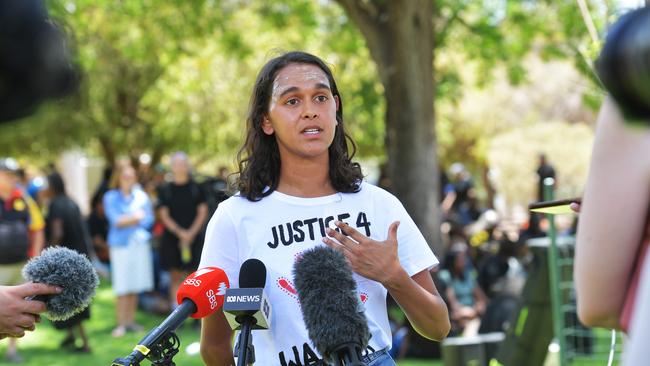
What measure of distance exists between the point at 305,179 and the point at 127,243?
27.6ft

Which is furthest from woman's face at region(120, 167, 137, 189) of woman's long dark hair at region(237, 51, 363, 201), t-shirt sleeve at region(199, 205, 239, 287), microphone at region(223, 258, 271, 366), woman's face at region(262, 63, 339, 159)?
microphone at region(223, 258, 271, 366)

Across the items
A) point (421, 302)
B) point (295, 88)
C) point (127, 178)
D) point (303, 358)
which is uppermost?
point (127, 178)

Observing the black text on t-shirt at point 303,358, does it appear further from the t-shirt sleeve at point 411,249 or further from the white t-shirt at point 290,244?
the t-shirt sleeve at point 411,249

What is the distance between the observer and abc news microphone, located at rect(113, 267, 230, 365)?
263 cm

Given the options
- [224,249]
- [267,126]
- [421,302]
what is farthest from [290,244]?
[267,126]

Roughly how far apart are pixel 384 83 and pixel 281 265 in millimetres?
10477

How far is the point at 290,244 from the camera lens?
3277 millimetres

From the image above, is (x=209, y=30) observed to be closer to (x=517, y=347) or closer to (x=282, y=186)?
(x=517, y=347)

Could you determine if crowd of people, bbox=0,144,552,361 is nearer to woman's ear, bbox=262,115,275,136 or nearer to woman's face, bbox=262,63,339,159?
woman's ear, bbox=262,115,275,136

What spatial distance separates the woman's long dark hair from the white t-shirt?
6cm

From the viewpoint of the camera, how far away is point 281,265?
128 inches

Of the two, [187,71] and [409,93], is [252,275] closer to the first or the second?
[409,93]

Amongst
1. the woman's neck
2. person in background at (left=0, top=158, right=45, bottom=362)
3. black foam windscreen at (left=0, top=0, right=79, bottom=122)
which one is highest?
person in background at (left=0, top=158, right=45, bottom=362)

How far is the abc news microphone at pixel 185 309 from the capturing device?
263 cm
